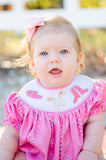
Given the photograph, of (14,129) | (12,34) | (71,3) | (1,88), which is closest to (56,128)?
(14,129)

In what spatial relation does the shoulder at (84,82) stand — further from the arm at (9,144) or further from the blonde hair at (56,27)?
the arm at (9,144)

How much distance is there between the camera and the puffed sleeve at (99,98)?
153 cm

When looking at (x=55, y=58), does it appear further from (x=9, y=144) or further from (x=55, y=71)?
(x=9, y=144)

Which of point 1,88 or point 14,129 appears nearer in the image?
point 14,129

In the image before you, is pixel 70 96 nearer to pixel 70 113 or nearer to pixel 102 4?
pixel 70 113

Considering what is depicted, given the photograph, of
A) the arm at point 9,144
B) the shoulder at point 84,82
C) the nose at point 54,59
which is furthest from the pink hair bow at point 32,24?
the arm at point 9,144

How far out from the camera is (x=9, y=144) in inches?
59.3

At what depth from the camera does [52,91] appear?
1553mm

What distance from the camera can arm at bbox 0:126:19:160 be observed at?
4.88 ft

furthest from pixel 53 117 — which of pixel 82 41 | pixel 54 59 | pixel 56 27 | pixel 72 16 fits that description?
pixel 82 41

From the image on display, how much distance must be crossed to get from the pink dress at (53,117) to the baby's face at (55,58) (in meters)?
0.06

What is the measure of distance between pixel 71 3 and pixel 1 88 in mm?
1434

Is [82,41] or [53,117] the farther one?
[82,41]

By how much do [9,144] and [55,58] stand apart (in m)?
0.45
